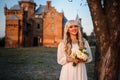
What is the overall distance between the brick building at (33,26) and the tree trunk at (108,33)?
54.4 metres

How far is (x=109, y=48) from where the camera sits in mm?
5812

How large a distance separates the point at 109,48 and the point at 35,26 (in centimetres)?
6290

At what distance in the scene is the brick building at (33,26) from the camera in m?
61.7

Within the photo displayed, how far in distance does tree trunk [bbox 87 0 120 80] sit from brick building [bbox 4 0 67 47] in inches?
2140

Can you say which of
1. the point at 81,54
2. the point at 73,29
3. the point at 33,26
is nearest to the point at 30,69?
the point at 73,29

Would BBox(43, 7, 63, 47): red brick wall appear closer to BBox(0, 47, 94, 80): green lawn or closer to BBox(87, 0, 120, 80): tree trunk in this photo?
BBox(0, 47, 94, 80): green lawn

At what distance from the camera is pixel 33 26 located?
68438 millimetres

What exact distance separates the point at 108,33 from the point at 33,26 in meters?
63.2

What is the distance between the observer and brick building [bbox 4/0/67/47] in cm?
6169

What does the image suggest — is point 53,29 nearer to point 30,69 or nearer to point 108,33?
point 30,69

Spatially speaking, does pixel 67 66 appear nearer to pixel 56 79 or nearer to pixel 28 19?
pixel 56 79

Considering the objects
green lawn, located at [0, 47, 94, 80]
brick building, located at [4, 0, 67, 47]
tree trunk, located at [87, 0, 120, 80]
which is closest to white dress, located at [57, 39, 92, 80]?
tree trunk, located at [87, 0, 120, 80]

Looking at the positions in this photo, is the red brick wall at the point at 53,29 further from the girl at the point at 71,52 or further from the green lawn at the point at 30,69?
the girl at the point at 71,52

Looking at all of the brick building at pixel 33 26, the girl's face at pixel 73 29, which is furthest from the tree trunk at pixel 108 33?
the brick building at pixel 33 26
